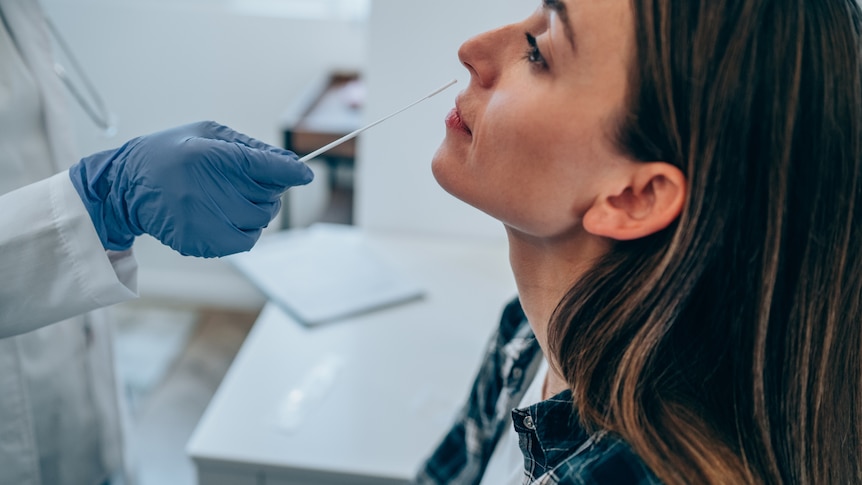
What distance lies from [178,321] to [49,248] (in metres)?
1.87

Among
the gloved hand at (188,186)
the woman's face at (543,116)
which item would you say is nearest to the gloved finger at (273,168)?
the gloved hand at (188,186)

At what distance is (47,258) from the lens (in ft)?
2.78

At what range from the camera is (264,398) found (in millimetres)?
1221

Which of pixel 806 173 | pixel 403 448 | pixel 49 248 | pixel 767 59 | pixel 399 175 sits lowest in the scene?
pixel 403 448

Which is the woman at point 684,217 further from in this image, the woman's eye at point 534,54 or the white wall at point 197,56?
the white wall at point 197,56

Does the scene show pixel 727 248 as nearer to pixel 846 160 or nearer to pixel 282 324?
pixel 846 160

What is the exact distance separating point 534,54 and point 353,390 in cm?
65

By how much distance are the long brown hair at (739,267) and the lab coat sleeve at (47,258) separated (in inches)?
21.0

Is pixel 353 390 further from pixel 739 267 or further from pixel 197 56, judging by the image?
pixel 197 56

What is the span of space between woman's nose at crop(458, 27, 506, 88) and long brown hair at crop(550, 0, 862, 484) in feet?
0.59

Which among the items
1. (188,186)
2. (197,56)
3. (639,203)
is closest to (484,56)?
(639,203)

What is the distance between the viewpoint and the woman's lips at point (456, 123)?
889mm

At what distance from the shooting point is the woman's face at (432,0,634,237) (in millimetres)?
778

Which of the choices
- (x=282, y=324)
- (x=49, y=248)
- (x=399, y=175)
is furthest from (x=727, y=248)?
(x=399, y=175)
